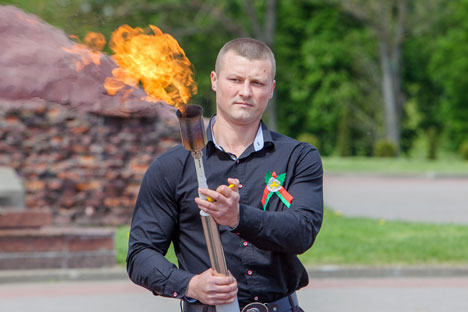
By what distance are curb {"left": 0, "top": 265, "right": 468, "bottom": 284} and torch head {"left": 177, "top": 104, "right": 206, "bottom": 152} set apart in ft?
23.7

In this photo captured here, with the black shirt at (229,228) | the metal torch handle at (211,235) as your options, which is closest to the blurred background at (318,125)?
the black shirt at (229,228)

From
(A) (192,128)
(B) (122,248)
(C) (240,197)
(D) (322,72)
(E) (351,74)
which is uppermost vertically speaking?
(A) (192,128)

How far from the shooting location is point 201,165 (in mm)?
2707

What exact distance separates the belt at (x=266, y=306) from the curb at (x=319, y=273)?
22.4 ft

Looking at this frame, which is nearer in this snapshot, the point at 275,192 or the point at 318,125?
the point at 275,192

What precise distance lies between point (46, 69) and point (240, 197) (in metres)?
0.82

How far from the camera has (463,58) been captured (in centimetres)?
4669

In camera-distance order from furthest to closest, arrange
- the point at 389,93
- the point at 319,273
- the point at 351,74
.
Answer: the point at 351,74 < the point at 389,93 < the point at 319,273

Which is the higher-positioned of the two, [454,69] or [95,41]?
[95,41]

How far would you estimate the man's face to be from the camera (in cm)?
290

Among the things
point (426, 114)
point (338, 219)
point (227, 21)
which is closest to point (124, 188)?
point (338, 219)

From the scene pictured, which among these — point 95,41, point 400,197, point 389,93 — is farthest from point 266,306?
point 389,93

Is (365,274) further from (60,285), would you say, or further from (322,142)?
(322,142)

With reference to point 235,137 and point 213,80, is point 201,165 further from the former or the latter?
point 213,80
